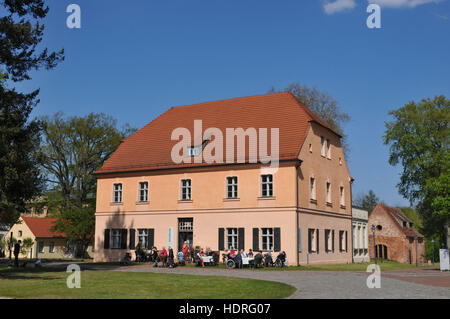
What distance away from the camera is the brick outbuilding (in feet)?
166

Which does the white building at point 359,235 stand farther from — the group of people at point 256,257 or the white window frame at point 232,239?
the group of people at point 256,257

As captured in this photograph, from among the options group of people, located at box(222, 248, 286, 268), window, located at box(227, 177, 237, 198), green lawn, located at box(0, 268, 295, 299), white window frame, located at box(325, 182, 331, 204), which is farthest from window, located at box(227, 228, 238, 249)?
green lawn, located at box(0, 268, 295, 299)

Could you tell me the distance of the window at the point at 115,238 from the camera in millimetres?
37781

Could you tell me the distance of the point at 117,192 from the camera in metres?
38.8

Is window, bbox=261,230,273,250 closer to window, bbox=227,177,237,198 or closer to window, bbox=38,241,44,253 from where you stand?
window, bbox=227,177,237,198

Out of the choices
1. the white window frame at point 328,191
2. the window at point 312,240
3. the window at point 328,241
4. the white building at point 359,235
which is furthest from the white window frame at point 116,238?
the white building at point 359,235

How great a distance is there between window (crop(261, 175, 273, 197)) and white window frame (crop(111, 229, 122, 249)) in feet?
40.4

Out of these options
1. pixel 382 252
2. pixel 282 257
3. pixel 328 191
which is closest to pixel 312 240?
pixel 282 257

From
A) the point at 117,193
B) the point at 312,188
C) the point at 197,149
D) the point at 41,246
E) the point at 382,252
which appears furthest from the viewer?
the point at 41,246

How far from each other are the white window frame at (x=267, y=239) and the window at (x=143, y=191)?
33.3 feet

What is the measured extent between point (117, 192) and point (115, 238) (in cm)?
358

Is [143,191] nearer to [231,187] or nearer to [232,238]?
[231,187]
